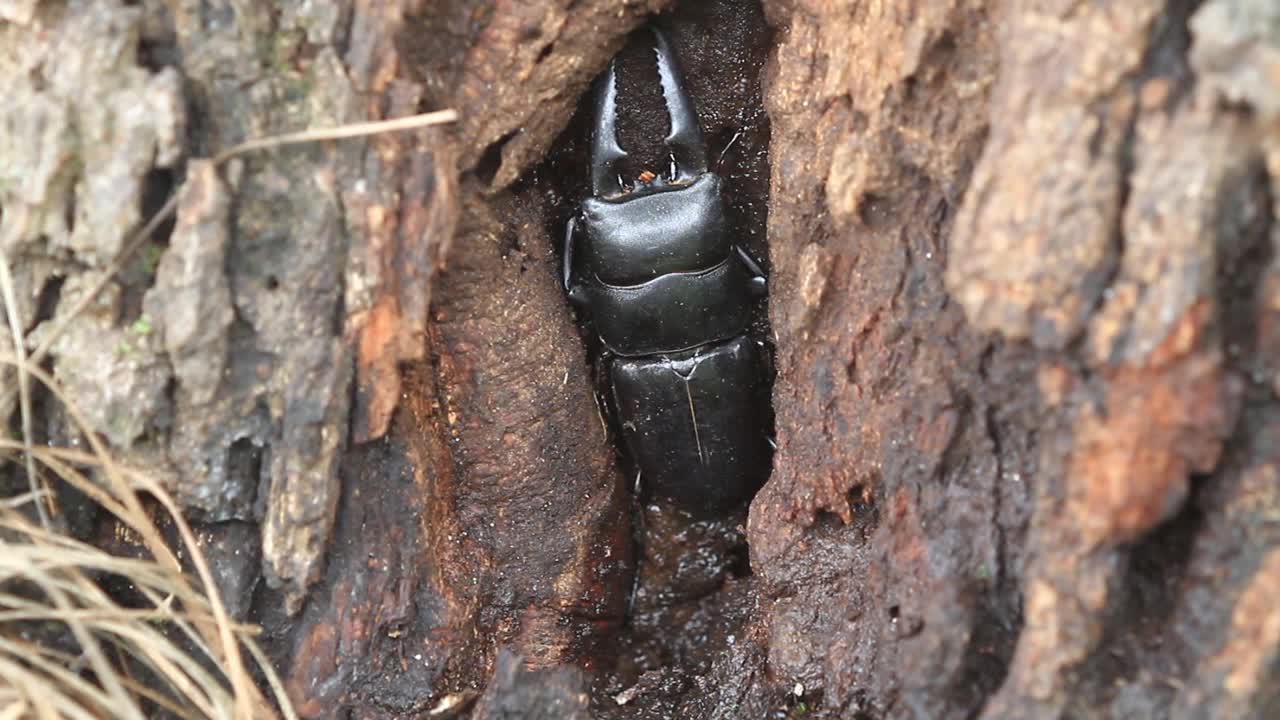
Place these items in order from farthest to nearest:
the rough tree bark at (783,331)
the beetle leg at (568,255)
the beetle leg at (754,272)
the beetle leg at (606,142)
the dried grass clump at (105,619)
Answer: the beetle leg at (754,272), the beetle leg at (568,255), the beetle leg at (606,142), the dried grass clump at (105,619), the rough tree bark at (783,331)

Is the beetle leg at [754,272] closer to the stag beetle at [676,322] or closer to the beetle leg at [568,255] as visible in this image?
the stag beetle at [676,322]

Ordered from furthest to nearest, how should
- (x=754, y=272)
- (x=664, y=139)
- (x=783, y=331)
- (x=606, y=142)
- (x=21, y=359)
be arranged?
(x=754, y=272), (x=664, y=139), (x=606, y=142), (x=783, y=331), (x=21, y=359)

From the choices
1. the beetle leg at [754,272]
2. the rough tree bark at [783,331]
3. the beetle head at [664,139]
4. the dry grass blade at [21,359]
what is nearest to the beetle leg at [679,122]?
the beetle head at [664,139]

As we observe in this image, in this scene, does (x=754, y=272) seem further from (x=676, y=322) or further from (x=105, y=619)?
(x=105, y=619)

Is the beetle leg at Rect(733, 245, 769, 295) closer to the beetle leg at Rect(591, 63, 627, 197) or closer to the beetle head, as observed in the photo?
the beetle head

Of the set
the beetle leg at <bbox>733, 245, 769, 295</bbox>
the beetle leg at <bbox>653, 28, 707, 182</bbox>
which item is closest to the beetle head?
the beetle leg at <bbox>653, 28, 707, 182</bbox>

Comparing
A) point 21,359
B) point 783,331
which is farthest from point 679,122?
point 21,359
